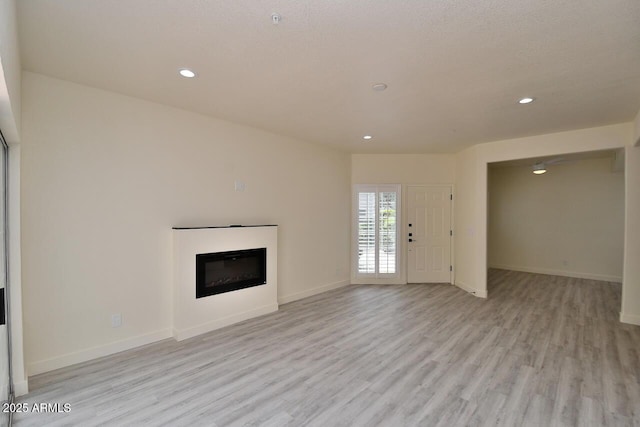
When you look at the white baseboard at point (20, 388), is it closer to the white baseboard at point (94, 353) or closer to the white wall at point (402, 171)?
the white baseboard at point (94, 353)

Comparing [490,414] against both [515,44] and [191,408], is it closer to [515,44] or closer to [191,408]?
[191,408]

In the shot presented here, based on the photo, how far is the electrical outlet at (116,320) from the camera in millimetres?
3199

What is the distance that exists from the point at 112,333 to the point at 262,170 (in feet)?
9.14

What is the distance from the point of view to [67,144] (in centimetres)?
293

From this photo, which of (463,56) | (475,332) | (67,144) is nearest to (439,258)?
(475,332)

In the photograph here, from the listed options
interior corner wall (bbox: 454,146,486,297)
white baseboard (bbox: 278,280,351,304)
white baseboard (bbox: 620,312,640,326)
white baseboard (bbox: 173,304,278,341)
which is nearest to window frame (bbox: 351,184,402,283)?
white baseboard (bbox: 278,280,351,304)

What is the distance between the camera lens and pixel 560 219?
23.5 ft

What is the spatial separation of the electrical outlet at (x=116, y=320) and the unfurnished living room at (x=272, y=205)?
49 millimetres

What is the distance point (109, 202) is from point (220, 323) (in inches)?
77.9

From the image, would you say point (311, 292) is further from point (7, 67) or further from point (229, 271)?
point (7, 67)

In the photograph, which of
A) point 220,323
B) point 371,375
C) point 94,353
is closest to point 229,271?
point 220,323

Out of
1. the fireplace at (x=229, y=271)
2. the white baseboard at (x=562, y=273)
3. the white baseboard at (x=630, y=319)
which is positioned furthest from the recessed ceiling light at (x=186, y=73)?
the white baseboard at (x=562, y=273)

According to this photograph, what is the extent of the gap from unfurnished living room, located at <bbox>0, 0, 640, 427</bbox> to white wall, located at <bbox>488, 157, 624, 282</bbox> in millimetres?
1863

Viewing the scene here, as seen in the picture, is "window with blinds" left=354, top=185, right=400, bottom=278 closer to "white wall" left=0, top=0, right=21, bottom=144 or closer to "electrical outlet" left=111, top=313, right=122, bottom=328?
"electrical outlet" left=111, top=313, right=122, bottom=328
